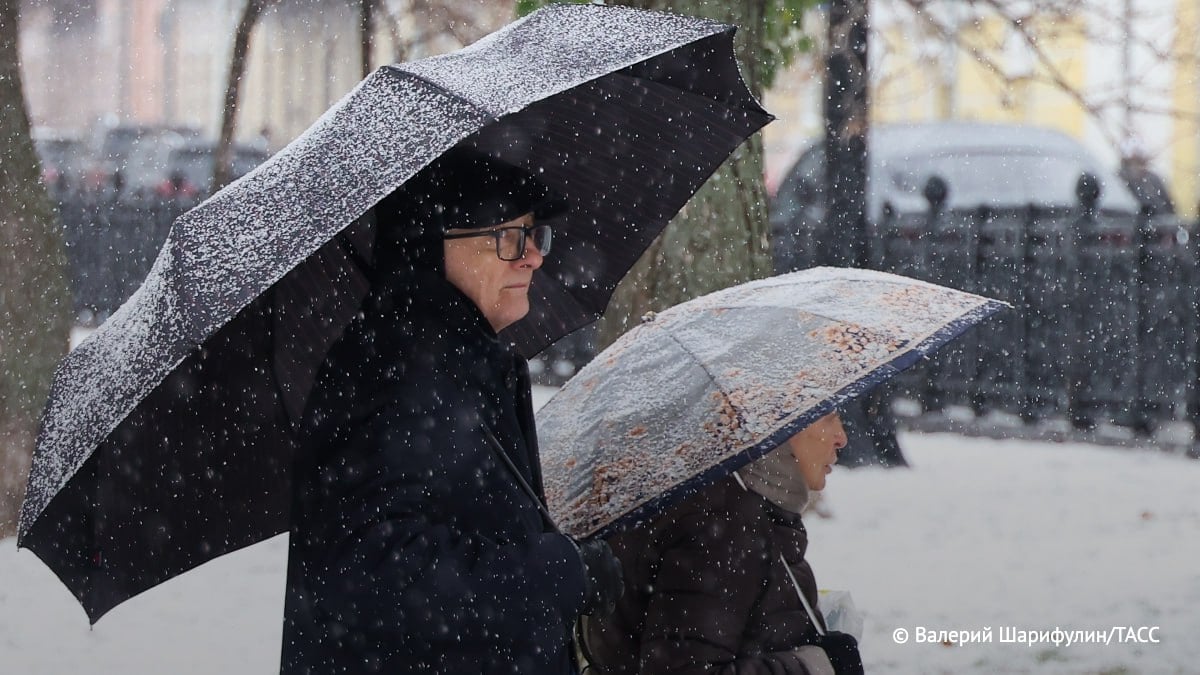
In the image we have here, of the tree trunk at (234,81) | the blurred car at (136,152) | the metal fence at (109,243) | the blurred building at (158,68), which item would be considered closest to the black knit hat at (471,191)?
the tree trunk at (234,81)

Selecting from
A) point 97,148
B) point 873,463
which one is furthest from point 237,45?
point 97,148

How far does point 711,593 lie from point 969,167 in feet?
43.1

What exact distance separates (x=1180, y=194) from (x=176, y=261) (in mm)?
26901

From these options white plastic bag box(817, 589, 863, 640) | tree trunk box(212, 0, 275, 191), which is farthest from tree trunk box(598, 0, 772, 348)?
tree trunk box(212, 0, 275, 191)

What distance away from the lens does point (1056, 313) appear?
10781mm

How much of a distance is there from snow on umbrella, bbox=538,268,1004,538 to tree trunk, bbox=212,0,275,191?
9.00m

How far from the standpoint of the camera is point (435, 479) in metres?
2.21

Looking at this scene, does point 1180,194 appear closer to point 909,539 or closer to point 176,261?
point 909,539

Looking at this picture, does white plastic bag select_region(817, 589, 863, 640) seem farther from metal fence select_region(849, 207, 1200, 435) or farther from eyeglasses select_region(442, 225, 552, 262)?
metal fence select_region(849, 207, 1200, 435)

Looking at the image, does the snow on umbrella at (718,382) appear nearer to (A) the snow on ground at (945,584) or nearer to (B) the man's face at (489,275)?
(B) the man's face at (489,275)

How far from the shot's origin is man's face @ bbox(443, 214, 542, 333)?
2424 mm

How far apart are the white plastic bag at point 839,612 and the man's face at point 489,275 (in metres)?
0.98

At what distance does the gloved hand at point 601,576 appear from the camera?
2398mm

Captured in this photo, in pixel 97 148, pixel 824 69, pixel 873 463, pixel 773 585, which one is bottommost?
pixel 97 148
